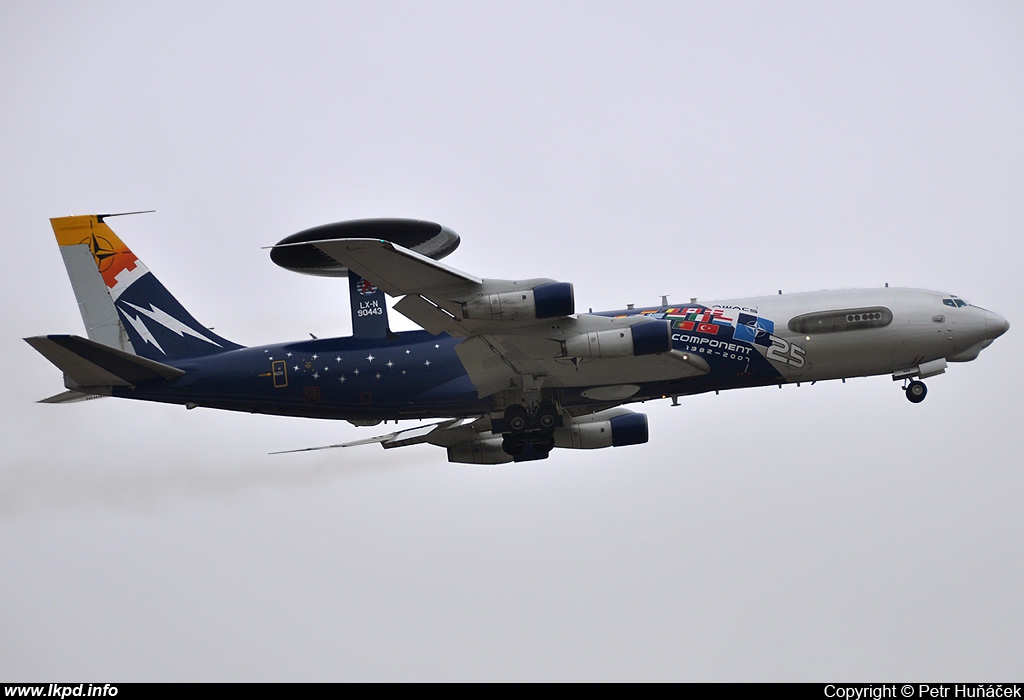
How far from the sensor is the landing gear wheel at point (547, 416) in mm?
35969

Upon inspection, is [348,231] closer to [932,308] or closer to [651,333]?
[651,333]

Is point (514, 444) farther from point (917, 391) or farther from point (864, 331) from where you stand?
point (917, 391)

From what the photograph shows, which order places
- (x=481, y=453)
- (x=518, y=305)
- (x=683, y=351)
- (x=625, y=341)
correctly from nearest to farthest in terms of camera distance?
(x=518, y=305) < (x=625, y=341) < (x=683, y=351) < (x=481, y=453)

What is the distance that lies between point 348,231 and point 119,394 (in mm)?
9792

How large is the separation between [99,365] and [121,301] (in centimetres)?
463

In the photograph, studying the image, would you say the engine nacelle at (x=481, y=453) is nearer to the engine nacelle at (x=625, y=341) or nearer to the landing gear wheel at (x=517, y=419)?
the landing gear wheel at (x=517, y=419)

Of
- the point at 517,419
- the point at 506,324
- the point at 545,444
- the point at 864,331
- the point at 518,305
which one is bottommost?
the point at 545,444

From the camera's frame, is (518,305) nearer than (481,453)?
Yes

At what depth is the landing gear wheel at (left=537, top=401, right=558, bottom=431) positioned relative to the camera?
35969 mm

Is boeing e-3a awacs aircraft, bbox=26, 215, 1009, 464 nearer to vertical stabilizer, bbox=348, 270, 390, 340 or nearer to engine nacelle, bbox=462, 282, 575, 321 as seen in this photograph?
vertical stabilizer, bbox=348, 270, 390, 340

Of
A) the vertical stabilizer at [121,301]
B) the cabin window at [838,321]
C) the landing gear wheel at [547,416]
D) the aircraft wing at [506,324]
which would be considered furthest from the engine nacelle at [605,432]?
the vertical stabilizer at [121,301]

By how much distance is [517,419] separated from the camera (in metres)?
36.1

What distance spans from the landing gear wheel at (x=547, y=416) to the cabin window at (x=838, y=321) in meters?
8.09

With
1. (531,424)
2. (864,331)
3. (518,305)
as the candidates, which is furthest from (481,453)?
(864,331)
